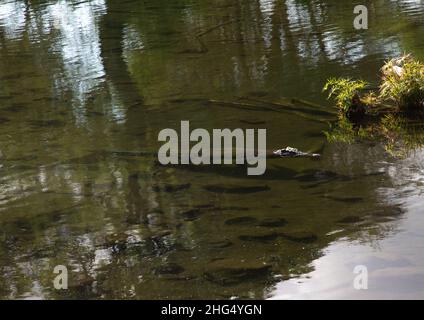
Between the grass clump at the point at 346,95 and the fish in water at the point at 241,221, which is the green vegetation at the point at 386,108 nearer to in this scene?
the grass clump at the point at 346,95

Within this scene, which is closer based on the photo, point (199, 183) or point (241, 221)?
point (241, 221)

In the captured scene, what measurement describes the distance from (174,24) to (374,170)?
568 inches

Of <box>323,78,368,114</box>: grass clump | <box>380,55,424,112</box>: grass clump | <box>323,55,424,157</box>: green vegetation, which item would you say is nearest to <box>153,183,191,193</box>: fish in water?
<box>323,55,424,157</box>: green vegetation

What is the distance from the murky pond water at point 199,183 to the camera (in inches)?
305

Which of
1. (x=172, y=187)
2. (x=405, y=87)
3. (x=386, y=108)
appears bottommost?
(x=386, y=108)

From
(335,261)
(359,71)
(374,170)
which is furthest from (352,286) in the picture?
(359,71)

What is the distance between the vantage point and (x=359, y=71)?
1516cm

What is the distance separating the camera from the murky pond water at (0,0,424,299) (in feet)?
25.4

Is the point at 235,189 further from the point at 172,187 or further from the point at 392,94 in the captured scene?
the point at 392,94

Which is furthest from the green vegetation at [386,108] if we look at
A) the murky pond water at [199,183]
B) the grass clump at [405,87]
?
the murky pond water at [199,183]

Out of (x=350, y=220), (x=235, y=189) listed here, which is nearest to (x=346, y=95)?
(x=235, y=189)

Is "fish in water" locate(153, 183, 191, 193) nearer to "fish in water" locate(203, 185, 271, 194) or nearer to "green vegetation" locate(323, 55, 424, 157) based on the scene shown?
"fish in water" locate(203, 185, 271, 194)

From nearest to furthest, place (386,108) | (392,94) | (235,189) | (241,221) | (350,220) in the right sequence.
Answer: (350,220)
(241,221)
(235,189)
(392,94)
(386,108)

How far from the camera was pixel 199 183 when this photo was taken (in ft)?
33.9
